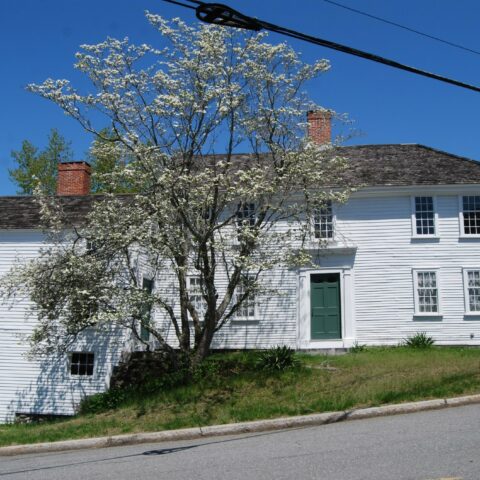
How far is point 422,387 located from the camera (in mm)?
12156

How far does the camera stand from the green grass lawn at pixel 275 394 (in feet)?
38.5

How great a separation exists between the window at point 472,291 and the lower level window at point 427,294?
0.98 metres

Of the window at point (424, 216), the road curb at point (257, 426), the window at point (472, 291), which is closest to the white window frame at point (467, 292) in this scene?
the window at point (472, 291)

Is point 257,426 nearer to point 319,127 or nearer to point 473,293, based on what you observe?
point 319,127

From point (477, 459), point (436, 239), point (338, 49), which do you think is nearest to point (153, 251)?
point (338, 49)

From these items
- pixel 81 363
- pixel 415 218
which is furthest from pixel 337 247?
pixel 81 363

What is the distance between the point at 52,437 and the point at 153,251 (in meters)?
4.78

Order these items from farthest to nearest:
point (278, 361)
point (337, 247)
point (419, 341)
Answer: point (337, 247)
point (419, 341)
point (278, 361)

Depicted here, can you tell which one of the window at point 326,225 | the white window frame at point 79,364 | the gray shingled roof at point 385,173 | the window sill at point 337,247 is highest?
the gray shingled roof at point 385,173

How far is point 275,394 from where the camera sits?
13.2 meters

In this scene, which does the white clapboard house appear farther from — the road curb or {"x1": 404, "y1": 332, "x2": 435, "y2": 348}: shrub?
the road curb

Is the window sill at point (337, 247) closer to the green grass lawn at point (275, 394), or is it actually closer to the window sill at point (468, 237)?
the window sill at point (468, 237)

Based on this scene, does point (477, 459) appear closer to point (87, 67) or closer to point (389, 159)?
point (87, 67)

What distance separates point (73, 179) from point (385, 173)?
39.6ft
